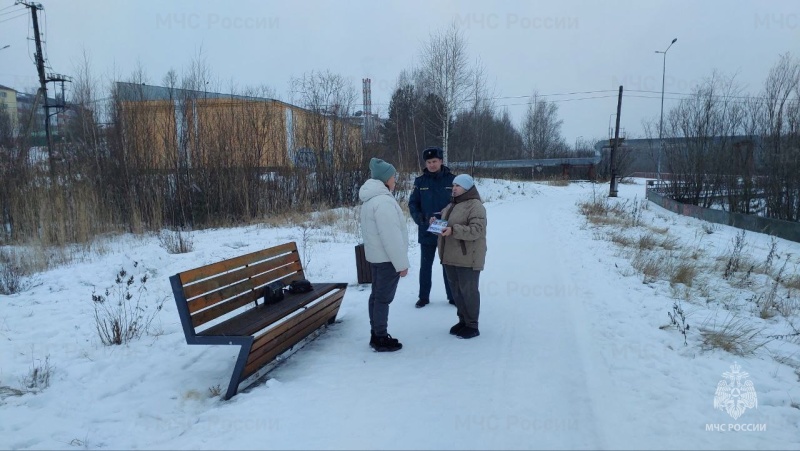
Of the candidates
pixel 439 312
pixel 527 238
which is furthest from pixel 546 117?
pixel 439 312

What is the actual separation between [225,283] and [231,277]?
4.3 inches

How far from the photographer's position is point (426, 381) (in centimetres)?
366

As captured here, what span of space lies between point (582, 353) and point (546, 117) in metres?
73.8

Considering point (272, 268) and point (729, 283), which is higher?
point (272, 268)

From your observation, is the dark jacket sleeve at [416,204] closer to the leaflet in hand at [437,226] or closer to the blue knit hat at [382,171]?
the leaflet in hand at [437,226]

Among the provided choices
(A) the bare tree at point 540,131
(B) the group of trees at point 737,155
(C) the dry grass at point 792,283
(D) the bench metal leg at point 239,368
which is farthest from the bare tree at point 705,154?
(A) the bare tree at point 540,131

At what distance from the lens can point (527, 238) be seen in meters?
11.1

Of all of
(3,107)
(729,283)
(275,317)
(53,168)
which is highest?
(3,107)

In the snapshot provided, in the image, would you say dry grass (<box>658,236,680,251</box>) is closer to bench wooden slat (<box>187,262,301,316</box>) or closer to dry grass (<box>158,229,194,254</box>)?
bench wooden slat (<box>187,262,301,316</box>)

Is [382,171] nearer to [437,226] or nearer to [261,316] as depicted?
[437,226]

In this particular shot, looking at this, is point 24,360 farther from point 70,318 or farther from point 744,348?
point 744,348

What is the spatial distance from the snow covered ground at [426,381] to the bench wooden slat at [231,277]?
2.61ft

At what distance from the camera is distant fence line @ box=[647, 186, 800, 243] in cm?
1223

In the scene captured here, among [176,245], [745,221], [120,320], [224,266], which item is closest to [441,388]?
[224,266]
